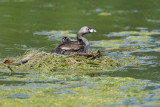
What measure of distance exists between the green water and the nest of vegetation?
1.56 feet

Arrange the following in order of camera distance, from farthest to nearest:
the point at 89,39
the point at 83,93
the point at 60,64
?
the point at 89,39
the point at 60,64
the point at 83,93

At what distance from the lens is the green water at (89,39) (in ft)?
29.4

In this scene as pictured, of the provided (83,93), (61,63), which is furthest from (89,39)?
(83,93)

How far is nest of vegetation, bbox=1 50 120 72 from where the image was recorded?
11.6 m

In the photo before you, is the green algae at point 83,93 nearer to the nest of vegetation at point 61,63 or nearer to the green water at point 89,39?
the green water at point 89,39

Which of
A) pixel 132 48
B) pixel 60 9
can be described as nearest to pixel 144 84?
pixel 132 48

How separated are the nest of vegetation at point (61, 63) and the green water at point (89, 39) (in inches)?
18.7

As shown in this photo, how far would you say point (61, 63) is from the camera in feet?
38.4

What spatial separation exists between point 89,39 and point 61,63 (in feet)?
19.5

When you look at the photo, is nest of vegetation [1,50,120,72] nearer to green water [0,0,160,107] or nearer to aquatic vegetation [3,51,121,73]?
aquatic vegetation [3,51,121,73]

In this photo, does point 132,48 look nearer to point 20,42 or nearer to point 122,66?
point 122,66

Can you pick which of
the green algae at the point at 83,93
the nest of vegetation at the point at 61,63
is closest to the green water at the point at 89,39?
the green algae at the point at 83,93

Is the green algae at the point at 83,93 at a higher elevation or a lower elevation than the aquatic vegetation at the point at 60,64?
lower

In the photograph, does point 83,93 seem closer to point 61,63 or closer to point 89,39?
point 61,63
